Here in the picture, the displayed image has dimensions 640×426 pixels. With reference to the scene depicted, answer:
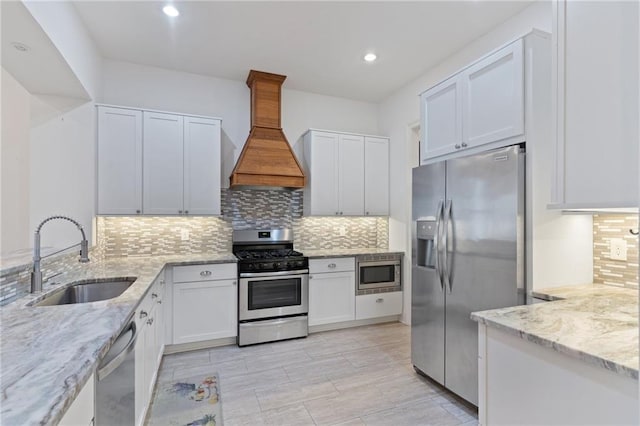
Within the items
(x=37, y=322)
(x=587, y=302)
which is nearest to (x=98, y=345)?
(x=37, y=322)

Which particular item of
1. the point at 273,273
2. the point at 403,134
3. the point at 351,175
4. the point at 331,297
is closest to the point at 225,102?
the point at 351,175

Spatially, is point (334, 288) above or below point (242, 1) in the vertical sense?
below

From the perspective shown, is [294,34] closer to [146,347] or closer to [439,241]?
[439,241]

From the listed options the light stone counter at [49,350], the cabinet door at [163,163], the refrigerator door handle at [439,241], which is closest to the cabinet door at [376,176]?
the refrigerator door handle at [439,241]

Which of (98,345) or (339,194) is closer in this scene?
(98,345)

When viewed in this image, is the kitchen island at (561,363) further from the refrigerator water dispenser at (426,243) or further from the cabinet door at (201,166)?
the cabinet door at (201,166)

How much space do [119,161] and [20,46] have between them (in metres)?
1.26

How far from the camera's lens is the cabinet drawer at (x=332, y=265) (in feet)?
11.8

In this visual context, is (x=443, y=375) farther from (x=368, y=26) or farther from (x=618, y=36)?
(x=368, y=26)

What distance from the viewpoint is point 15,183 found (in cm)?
277

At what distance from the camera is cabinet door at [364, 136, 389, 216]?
411 centimetres

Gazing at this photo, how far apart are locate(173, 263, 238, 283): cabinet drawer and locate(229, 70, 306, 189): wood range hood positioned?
0.89m

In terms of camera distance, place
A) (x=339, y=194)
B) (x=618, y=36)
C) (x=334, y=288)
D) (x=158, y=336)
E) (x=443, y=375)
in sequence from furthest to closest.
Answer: (x=339, y=194) < (x=334, y=288) < (x=158, y=336) < (x=443, y=375) < (x=618, y=36)

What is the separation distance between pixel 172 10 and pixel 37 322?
7.76ft
